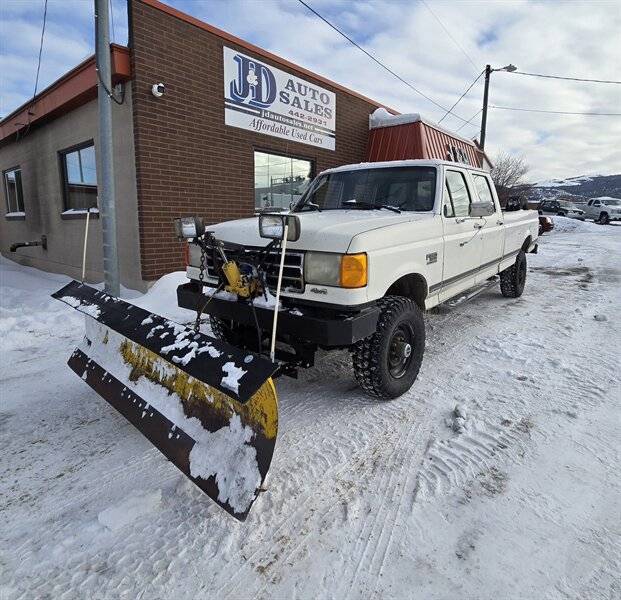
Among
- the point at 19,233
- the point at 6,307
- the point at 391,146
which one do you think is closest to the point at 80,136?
the point at 6,307

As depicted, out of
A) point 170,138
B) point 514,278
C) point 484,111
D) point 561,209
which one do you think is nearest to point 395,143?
point 514,278

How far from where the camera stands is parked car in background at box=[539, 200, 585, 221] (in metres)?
30.9

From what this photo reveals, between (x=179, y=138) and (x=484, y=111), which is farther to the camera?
(x=484, y=111)

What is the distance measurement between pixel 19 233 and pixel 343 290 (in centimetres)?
1188

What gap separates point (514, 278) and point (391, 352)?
172 inches

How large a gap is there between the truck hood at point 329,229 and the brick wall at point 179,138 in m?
3.63

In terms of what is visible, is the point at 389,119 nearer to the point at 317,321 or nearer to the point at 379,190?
the point at 379,190

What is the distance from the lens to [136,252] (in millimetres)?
6883

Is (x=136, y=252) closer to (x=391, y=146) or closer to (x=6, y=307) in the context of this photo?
(x=6, y=307)

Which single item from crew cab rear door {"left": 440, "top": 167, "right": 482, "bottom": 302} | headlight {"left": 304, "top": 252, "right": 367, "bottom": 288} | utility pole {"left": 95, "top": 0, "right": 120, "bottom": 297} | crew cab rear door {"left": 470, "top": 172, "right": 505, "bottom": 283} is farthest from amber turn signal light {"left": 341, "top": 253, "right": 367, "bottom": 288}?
utility pole {"left": 95, "top": 0, "right": 120, "bottom": 297}

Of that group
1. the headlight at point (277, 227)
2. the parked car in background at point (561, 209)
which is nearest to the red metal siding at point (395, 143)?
the headlight at point (277, 227)

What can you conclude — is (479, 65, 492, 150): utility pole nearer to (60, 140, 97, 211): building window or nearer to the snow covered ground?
(60, 140, 97, 211): building window

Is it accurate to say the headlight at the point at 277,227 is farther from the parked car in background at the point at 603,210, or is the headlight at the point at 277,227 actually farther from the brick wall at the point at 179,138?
the parked car in background at the point at 603,210

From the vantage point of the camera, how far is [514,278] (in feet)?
22.3
